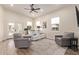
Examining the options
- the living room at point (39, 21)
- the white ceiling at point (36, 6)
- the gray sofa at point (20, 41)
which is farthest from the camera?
the gray sofa at point (20, 41)

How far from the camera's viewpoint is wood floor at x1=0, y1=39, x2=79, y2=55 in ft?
11.2

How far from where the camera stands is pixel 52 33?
3.77 metres

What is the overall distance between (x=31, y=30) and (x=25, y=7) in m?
0.65

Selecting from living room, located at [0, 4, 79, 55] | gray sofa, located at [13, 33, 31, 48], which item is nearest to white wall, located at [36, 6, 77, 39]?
living room, located at [0, 4, 79, 55]

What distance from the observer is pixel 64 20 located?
367 cm

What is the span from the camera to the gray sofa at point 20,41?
366cm

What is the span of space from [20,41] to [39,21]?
808 mm

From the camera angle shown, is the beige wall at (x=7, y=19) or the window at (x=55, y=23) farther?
the window at (x=55, y=23)

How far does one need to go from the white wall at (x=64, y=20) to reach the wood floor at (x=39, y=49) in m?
0.28

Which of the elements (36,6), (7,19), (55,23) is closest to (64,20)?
(55,23)

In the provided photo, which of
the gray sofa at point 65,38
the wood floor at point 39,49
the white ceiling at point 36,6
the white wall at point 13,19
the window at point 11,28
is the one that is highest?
the white ceiling at point 36,6

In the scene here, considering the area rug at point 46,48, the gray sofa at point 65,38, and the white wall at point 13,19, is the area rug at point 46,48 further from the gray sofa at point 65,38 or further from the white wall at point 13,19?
the white wall at point 13,19

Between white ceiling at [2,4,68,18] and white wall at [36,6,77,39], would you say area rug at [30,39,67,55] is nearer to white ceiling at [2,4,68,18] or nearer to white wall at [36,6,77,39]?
white wall at [36,6,77,39]

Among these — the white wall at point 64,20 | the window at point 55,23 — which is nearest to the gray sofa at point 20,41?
the white wall at point 64,20
